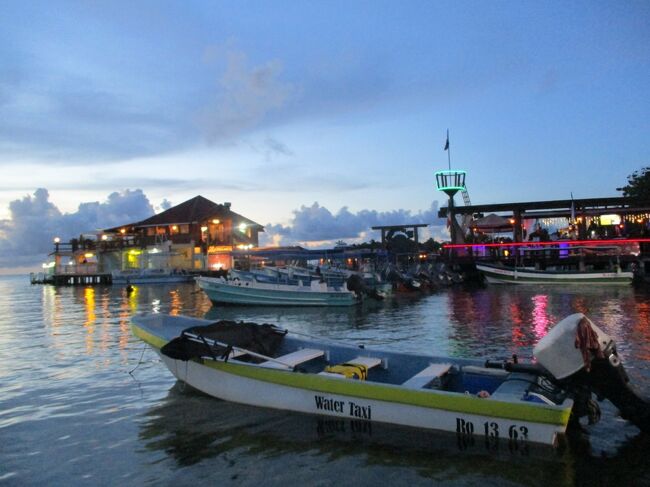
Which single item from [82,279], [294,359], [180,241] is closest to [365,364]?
[294,359]

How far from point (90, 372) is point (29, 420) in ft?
13.2

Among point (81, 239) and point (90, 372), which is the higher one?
point (81, 239)

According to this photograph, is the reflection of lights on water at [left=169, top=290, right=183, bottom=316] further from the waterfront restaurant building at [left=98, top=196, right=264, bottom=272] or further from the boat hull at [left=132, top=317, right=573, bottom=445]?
the waterfront restaurant building at [left=98, top=196, right=264, bottom=272]

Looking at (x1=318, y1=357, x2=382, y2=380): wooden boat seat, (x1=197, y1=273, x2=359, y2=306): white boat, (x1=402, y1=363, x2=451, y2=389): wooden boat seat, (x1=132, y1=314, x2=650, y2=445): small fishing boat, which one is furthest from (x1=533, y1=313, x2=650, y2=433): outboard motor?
(x1=197, y1=273, x2=359, y2=306): white boat

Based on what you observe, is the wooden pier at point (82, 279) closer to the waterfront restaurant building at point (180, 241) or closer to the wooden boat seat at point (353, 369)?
the waterfront restaurant building at point (180, 241)

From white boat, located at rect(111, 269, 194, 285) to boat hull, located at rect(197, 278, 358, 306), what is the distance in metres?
34.4

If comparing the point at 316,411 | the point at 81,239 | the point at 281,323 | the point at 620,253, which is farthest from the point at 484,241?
the point at 81,239

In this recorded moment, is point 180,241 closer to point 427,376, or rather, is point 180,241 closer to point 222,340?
point 222,340

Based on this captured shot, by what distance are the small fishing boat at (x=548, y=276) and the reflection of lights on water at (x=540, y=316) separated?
11.9 metres

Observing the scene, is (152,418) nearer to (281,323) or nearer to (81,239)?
(281,323)

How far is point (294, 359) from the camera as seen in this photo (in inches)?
408

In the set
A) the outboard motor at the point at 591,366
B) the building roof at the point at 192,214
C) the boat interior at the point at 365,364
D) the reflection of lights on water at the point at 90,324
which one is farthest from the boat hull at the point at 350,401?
the building roof at the point at 192,214

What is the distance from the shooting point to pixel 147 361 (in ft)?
49.2

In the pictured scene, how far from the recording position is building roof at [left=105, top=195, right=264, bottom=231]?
7781 cm
